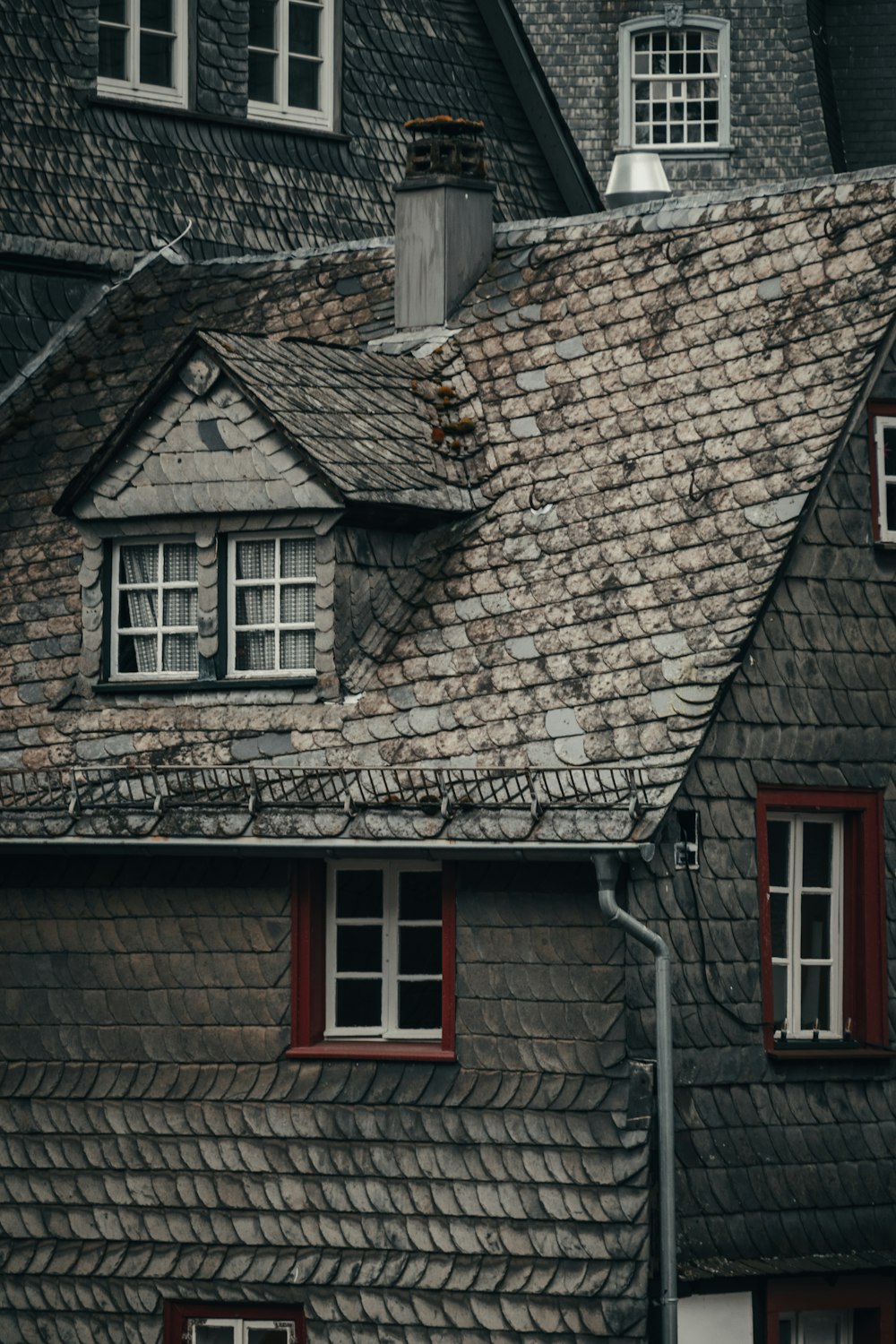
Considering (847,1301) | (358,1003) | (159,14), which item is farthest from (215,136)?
(847,1301)

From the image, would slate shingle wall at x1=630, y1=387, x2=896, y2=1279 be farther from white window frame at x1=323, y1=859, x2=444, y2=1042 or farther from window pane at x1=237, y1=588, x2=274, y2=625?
window pane at x1=237, y1=588, x2=274, y2=625

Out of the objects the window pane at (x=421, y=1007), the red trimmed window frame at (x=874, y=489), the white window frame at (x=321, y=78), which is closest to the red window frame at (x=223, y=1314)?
the window pane at (x=421, y=1007)

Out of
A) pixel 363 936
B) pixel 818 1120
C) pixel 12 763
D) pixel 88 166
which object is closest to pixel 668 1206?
pixel 818 1120

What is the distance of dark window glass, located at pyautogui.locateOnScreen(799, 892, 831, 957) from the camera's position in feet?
63.9

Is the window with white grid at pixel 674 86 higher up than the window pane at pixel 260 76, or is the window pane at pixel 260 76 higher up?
the window with white grid at pixel 674 86

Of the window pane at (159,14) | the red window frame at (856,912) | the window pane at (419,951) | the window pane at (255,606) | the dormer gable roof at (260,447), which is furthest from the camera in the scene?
the window pane at (159,14)

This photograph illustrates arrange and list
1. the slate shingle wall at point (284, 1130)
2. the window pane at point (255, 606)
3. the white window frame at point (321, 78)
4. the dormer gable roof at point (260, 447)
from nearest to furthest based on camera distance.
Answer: the slate shingle wall at point (284, 1130), the dormer gable roof at point (260, 447), the window pane at point (255, 606), the white window frame at point (321, 78)

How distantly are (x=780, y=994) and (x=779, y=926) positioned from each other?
0.44 meters

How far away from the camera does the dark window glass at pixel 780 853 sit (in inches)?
764

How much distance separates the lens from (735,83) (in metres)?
37.2

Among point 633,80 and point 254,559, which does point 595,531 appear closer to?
point 254,559

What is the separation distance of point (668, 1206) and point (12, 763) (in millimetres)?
5846

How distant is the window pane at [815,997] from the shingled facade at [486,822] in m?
0.03

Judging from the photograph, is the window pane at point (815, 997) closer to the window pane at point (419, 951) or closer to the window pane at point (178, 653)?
the window pane at point (419, 951)
